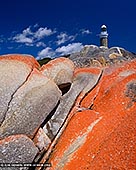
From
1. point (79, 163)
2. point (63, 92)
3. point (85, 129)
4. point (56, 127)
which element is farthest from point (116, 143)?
point (63, 92)

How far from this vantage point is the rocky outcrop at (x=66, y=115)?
12406 mm

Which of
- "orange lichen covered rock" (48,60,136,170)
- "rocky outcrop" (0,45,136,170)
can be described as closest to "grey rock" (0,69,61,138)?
"rocky outcrop" (0,45,136,170)

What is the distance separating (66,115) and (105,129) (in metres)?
2.83

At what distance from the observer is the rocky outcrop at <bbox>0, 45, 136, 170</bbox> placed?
12.4 metres

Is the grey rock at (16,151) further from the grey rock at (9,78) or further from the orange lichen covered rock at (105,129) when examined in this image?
the grey rock at (9,78)

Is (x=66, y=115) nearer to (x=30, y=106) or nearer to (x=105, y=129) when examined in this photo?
(x=30, y=106)

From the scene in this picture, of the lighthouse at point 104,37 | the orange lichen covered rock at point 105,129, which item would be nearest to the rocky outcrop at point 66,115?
the orange lichen covered rock at point 105,129

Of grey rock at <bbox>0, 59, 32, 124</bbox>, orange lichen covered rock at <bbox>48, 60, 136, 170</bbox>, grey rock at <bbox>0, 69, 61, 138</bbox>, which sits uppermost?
grey rock at <bbox>0, 59, 32, 124</bbox>

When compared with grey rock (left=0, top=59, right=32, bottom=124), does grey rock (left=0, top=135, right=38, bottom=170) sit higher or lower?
lower

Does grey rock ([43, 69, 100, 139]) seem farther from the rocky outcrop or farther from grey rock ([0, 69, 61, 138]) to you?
grey rock ([0, 69, 61, 138])

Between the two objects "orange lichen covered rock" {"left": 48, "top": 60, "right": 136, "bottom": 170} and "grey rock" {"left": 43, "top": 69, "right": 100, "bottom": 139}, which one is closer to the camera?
"orange lichen covered rock" {"left": 48, "top": 60, "right": 136, "bottom": 170}

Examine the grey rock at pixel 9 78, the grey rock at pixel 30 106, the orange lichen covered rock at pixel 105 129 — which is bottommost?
the orange lichen covered rock at pixel 105 129

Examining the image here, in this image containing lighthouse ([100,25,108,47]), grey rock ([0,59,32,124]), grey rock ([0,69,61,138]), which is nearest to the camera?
grey rock ([0,69,61,138])

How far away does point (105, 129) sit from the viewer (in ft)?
44.9
